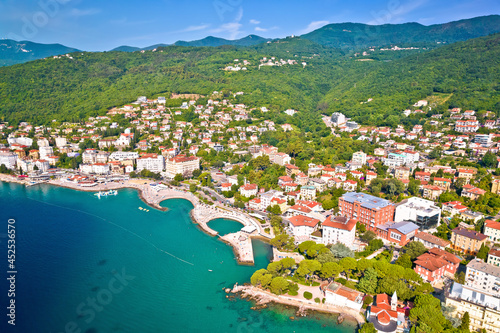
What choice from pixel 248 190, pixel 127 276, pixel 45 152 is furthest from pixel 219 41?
pixel 127 276

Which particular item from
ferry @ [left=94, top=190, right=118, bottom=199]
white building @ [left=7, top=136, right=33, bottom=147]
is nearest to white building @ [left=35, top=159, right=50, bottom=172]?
white building @ [left=7, top=136, right=33, bottom=147]

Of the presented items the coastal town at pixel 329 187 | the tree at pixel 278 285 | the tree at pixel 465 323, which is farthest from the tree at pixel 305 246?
the tree at pixel 465 323

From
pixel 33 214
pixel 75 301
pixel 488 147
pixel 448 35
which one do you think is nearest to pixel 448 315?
pixel 75 301

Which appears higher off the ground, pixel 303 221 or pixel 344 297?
pixel 303 221

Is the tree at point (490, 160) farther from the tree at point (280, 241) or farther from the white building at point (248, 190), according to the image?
the tree at point (280, 241)

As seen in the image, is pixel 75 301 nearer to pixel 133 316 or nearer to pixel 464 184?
pixel 133 316

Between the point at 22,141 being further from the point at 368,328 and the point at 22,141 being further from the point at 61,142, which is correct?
the point at 368,328
